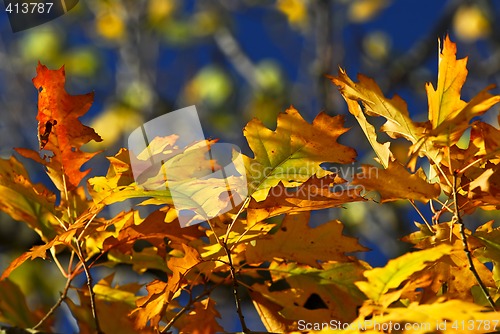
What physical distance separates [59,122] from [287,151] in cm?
30

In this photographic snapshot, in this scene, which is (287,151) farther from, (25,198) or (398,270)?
(25,198)

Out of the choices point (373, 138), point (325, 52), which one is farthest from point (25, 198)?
point (325, 52)

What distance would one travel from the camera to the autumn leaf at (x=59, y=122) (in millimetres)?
811

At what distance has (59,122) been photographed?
32.8 inches

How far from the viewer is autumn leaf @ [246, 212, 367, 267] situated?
815 mm

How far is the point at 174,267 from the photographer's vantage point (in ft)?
2.45

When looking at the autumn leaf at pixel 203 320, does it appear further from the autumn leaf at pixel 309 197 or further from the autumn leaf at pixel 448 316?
the autumn leaf at pixel 448 316

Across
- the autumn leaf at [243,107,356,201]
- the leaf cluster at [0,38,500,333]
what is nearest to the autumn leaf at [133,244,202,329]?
the leaf cluster at [0,38,500,333]

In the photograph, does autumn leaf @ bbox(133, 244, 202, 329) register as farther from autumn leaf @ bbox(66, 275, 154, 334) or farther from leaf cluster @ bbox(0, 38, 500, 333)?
autumn leaf @ bbox(66, 275, 154, 334)

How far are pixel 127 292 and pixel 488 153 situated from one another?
0.59m

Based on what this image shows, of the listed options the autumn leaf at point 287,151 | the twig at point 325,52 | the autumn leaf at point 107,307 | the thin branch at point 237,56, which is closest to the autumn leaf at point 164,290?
the autumn leaf at point 287,151

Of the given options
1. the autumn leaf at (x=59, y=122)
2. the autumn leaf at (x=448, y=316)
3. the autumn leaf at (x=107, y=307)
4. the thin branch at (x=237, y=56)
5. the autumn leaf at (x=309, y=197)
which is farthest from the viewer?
the thin branch at (x=237, y=56)

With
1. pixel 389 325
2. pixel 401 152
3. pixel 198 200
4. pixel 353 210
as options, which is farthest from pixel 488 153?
pixel 401 152

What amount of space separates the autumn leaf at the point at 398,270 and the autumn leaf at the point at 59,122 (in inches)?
15.1
